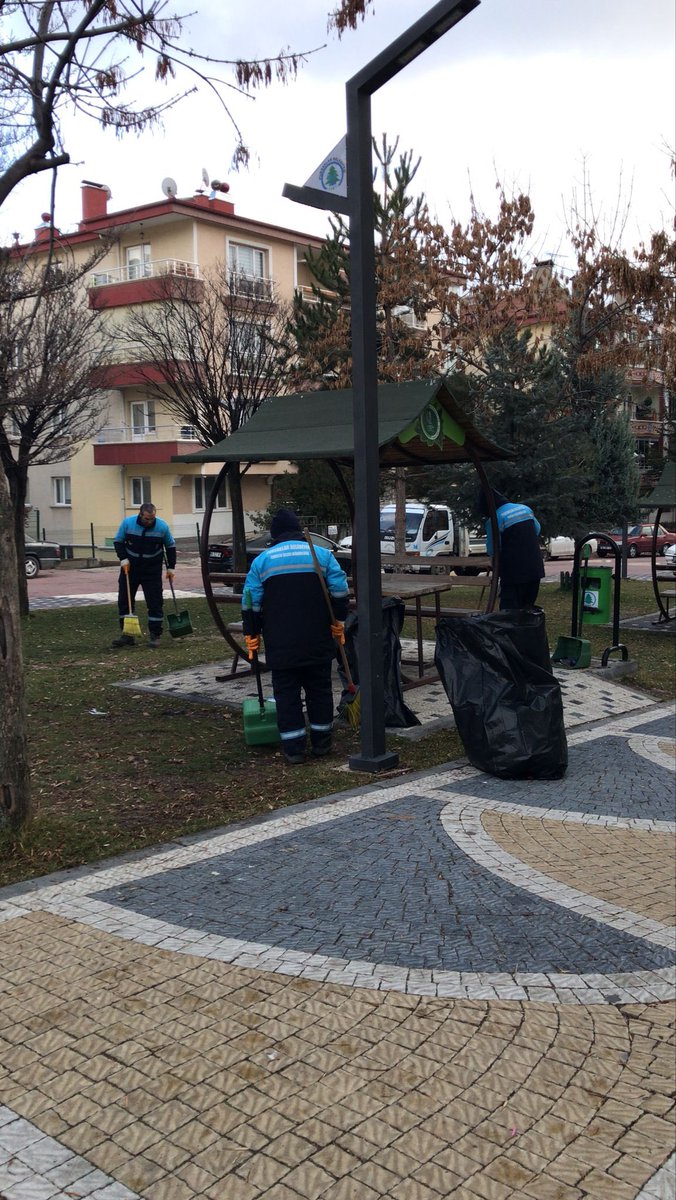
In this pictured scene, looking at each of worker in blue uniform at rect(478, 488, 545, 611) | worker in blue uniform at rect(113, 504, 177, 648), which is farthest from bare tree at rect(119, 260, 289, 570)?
worker in blue uniform at rect(478, 488, 545, 611)

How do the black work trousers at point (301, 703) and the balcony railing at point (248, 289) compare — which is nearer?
the black work trousers at point (301, 703)

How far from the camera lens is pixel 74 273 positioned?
537 inches

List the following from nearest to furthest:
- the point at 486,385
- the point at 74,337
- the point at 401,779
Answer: the point at 401,779, the point at 74,337, the point at 486,385

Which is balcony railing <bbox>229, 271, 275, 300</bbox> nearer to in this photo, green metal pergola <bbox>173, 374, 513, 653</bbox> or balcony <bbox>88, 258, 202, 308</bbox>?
balcony <bbox>88, 258, 202, 308</bbox>

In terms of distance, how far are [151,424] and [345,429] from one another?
32.5 meters

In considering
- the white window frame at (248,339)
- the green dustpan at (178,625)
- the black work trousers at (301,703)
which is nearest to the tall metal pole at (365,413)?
the black work trousers at (301,703)

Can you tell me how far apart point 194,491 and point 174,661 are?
30181 mm

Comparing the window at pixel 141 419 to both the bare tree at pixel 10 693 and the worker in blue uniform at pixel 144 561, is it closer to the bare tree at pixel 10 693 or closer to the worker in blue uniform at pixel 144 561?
the worker in blue uniform at pixel 144 561

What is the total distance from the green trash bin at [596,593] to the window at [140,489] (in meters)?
31.2

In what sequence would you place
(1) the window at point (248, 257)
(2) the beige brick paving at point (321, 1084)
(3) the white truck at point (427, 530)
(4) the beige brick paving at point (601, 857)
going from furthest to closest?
(1) the window at point (248, 257)
(3) the white truck at point (427, 530)
(4) the beige brick paving at point (601, 857)
(2) the beige brick paving at point (321, 1084)

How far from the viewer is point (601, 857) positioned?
523cm

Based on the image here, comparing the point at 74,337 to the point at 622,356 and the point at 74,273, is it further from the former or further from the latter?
Result: the point at 622,356

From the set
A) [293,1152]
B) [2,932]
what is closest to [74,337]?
[2,932]

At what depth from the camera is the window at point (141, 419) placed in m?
39.5
